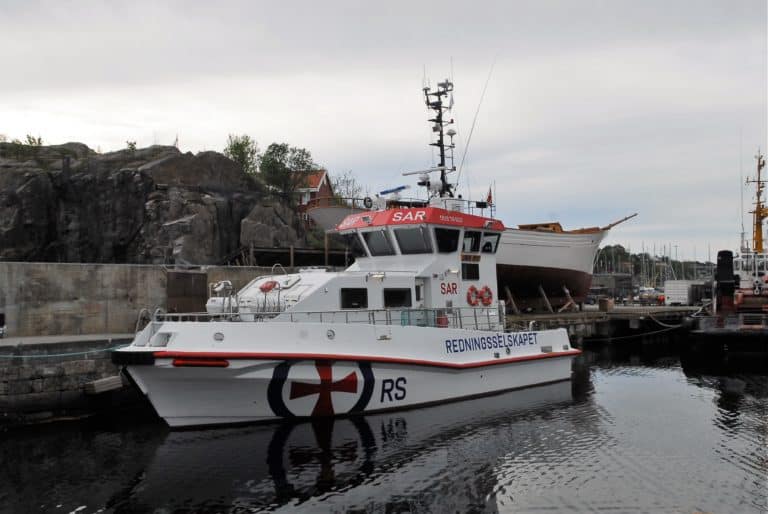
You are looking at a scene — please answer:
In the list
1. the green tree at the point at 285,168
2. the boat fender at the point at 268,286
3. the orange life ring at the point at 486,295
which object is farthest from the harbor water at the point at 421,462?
the green tree at the point at 285,168

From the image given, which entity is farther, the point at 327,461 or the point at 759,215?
the point at 759,215

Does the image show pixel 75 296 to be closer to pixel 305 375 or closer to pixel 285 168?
pixel 305 375

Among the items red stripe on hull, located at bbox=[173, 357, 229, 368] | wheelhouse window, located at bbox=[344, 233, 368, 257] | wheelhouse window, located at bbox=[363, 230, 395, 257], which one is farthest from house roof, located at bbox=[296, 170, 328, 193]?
red stripe on hull, located at bbox=[173, 357, 229, 368]

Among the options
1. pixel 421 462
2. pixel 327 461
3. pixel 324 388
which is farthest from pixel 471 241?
pixel 327 461

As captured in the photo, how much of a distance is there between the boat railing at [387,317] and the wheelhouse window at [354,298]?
0.39m

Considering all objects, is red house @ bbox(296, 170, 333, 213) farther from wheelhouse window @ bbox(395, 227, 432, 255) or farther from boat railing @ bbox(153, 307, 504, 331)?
boat railing @ bbox(153, 307, 504, 331)

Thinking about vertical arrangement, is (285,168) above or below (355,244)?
above

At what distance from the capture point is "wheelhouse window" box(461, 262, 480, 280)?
13.3m

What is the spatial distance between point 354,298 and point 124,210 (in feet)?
56.1

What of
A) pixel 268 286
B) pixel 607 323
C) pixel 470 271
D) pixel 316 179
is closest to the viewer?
pixel 268 286

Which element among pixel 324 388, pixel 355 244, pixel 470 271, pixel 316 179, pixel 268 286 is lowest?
pixel 324 388

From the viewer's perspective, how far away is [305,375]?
9.84m

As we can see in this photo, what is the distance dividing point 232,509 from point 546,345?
29.7 ft

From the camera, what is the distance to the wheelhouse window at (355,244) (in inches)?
526
